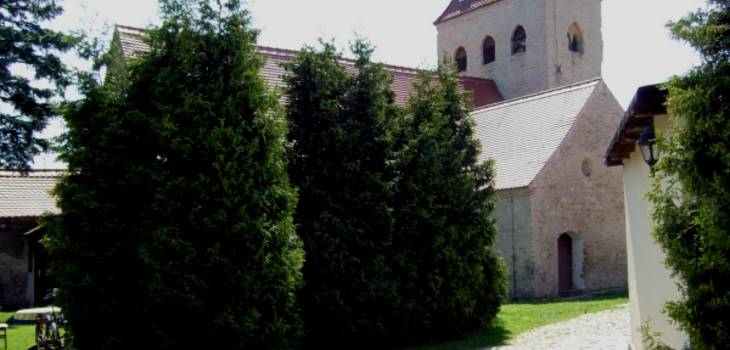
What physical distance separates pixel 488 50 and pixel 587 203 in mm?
13370

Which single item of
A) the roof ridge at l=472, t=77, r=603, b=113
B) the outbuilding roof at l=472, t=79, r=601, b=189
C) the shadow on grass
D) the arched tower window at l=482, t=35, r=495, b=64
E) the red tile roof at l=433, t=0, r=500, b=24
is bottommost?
the shadow on grass

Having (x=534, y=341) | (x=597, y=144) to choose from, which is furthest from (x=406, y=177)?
(x=597, y=144)

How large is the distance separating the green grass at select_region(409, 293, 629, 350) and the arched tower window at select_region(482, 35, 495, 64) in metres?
16.3

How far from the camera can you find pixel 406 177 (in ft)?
42.5

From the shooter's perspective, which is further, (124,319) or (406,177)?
(406,177)

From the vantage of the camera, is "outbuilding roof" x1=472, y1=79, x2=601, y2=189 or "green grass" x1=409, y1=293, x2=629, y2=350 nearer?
"green grass" x1=409, y1=293, x2=629, y2=350

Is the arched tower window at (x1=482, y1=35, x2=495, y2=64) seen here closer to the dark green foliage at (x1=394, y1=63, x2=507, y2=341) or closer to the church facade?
the church facade

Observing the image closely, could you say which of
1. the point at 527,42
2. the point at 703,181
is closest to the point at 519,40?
the point at 527,42

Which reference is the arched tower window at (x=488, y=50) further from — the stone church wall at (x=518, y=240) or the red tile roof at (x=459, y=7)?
the stone church wall at (x=518, y=240)

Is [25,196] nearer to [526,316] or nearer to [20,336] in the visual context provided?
[20,336]

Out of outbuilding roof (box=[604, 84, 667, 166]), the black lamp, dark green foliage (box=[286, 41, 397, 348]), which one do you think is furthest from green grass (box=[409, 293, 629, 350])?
the black lamp

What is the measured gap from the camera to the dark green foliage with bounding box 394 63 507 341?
12.8 metres

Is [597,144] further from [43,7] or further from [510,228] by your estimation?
[43,7]

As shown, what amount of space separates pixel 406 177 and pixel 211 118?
13.5 ft
